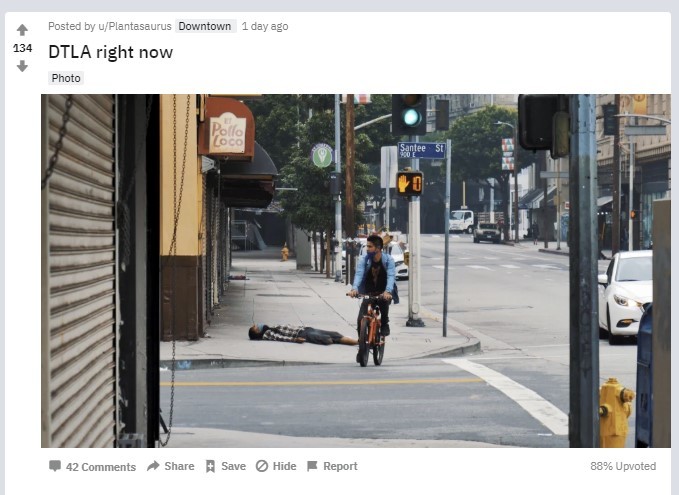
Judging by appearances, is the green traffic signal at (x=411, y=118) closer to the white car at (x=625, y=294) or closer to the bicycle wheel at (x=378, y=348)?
the bicycle wheel at (x=378, y=348)

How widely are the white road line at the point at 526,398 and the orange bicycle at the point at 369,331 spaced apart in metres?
1.14

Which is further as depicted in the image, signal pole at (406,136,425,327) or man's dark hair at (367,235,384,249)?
signal pole at (406,136,425,327)

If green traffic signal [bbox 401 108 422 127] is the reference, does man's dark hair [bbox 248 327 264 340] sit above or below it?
below

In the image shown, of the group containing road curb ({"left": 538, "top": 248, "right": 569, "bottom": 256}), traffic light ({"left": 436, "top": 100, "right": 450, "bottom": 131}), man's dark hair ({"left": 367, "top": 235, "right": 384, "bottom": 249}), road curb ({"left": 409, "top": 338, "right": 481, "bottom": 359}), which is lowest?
road curb ({"left": 409, "top": 338, "right": 481, "bottom": 359})

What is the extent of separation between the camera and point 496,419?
1153 cm

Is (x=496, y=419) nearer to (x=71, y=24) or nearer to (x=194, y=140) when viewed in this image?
(x=71, y=24)

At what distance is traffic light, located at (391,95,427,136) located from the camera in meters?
18.2

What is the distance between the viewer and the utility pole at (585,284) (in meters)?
7.92

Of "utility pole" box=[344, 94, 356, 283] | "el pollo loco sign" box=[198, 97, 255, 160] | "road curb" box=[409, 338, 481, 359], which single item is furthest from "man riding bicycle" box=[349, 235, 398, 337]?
"utility pole" box=[344, 94, 356, 283]

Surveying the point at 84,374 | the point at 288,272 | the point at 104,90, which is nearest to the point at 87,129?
the point at 104,90

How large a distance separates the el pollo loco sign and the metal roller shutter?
13.0m

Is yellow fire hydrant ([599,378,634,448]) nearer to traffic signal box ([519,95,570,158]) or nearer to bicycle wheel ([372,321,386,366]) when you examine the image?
traffic signal box ([519,95,570,158])

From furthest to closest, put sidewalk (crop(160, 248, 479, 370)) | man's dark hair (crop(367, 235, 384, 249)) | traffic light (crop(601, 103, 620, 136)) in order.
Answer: traffic light (crop(601, 103, 620, 136)) → sidewalk (crop(160, 248, 479, 370)) → man's dark hair (crop(367, 235, 384, 249))

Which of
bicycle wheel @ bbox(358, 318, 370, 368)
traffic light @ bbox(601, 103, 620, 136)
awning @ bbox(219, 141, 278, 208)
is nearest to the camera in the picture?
bicycle wheel @ bbox(358, 318, 370, 368)
